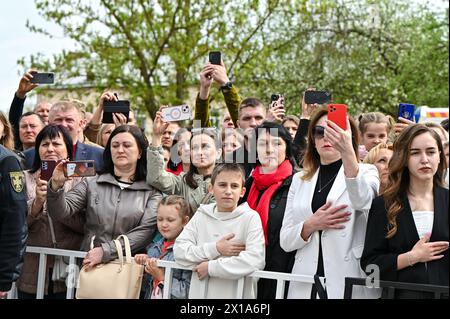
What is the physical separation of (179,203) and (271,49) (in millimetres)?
15523

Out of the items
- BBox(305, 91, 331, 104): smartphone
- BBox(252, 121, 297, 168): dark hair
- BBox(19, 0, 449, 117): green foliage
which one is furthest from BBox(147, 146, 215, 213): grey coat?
BBox(19, 0, 449, 117): green foliage

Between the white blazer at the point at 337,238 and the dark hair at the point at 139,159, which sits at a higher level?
the dark hair at the point at 139,159

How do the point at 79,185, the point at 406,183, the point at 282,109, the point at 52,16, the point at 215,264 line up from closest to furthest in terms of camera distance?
1. the point at 406,183
2. the point at 215,264
3. the point at 79,185
4. the point at 282,109
5. the point at 52,16

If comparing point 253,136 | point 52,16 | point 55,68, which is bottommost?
point 253,136

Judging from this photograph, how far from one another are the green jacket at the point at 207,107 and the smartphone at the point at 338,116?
2.36m

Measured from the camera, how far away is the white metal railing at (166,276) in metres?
4.96

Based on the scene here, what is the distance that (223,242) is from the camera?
5.16 metres

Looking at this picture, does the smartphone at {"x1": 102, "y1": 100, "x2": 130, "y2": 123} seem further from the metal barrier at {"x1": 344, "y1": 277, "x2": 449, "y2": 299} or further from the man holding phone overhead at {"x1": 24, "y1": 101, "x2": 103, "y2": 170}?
the metal barrier at {"x1": 344, "y1": 277, "x2": 449, "y2": 299}

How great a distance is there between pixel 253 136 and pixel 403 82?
1621 cm

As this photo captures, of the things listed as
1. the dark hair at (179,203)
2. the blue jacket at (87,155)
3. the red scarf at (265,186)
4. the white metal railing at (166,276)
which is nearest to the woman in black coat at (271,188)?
the red scarf at (265,186)

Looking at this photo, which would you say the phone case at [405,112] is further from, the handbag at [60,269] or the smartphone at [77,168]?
the handbag at [60,269]

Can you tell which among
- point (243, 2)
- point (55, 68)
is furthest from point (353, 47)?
point (55, 68)
